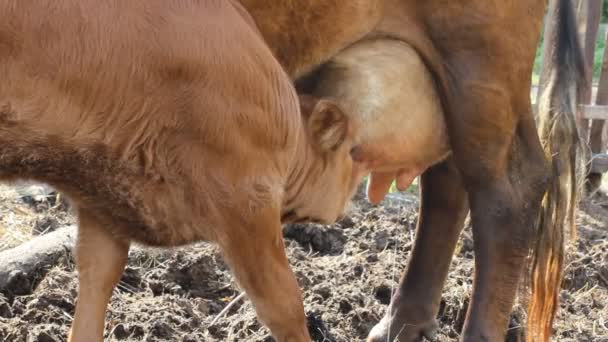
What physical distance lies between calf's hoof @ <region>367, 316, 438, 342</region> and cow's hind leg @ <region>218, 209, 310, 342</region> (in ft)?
3.54

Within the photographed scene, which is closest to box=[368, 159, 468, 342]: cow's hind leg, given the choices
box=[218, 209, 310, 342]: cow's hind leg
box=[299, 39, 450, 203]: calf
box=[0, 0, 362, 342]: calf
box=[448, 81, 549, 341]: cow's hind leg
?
box=[299, 39, 450, 203]: calf

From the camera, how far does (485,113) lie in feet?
13.8

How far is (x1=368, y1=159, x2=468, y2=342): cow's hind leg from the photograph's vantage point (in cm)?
456

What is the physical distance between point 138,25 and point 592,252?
331 cm

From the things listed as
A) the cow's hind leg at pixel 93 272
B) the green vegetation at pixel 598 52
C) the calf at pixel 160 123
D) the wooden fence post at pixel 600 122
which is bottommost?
the green vegetation at pixel 598 52

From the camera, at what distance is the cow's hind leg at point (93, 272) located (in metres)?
3.69

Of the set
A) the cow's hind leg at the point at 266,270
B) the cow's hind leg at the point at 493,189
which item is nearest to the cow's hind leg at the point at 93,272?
the cow's hind leg at the point at 266,270

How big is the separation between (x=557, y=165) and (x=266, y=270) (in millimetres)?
1818

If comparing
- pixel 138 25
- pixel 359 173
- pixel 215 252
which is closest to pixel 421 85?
pixel 359 173

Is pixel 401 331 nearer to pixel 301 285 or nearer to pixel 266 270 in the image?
pixel 301 285

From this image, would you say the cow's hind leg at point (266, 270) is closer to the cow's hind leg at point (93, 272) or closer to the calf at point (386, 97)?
the cow's hind leg at point (93, 272)

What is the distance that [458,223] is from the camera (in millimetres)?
→ 4715

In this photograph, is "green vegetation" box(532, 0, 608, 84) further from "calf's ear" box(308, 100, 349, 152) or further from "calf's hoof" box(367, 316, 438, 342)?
"calf's ear" box(308, 100, 349, 152)

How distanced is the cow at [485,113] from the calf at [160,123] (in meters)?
0.80
